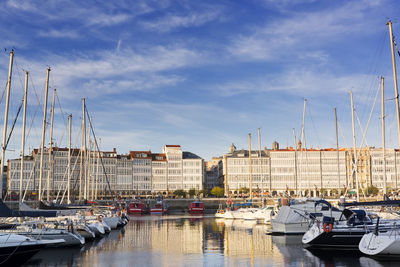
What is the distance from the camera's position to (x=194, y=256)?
23.2 m

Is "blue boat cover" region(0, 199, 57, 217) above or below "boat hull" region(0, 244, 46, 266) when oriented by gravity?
above

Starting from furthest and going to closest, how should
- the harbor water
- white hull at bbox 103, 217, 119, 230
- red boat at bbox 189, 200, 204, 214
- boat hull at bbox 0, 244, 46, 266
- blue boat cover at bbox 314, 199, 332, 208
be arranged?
red boat at bbox 189, 200, 204, 214 < white hull at bbox 103, 217, 119, 230 < blue boat cover at bbox 314, 199, 332, 208 < the harbor water < boat hull at bbox 0, 244, 46, 266

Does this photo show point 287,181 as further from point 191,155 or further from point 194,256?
point 194,256

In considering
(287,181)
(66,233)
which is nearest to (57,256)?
(66,233)

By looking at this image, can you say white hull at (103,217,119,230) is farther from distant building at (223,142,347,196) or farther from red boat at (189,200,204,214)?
distant building at (223,142,347,196)

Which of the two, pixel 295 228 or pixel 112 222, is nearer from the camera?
pixel 295 228

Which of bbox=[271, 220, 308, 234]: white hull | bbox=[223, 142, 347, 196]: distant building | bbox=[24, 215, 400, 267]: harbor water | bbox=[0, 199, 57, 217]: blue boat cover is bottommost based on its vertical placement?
bbox=[24, 215, 400, 267]: harbor water

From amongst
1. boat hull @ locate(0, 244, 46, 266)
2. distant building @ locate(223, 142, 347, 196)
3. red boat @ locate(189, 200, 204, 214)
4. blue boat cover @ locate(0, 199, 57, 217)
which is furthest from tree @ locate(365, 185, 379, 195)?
boat hull @ locate(0, 244, 46, 266)

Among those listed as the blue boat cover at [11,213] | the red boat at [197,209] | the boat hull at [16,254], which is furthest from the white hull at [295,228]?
the red boat at [197,209]

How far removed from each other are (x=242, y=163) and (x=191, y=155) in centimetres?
1865

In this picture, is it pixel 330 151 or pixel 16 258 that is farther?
pixel 330 151

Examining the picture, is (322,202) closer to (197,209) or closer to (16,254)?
(16,254)

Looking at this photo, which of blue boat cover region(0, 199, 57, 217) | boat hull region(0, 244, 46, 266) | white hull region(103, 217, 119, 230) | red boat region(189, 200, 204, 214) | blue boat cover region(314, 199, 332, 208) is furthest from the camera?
red boat region(189, 200, 204, 214)

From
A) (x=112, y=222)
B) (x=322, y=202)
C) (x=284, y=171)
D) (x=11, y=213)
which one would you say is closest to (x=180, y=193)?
(x=284, y=171)
